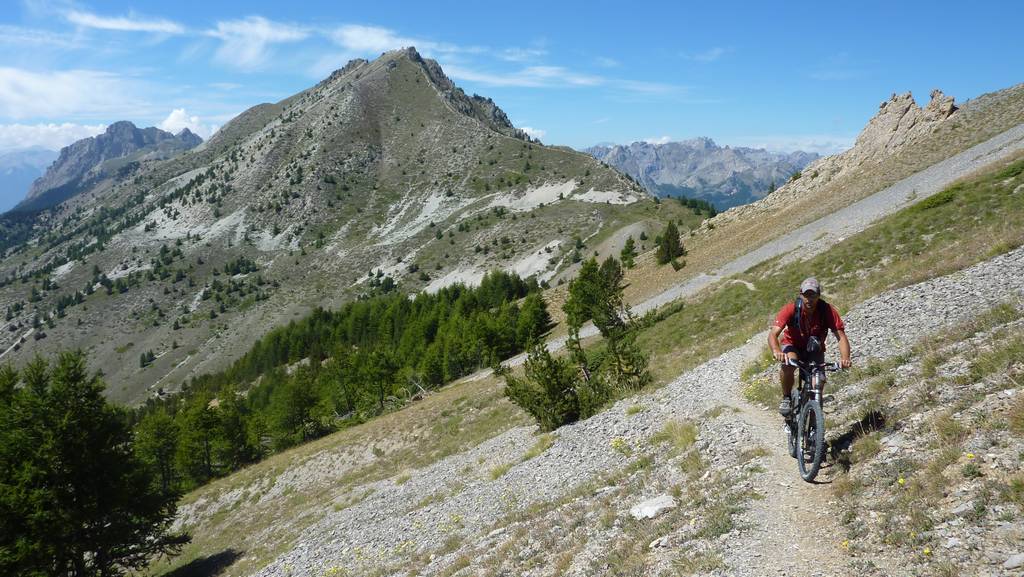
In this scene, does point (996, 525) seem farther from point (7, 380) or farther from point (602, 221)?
point (602, 221)

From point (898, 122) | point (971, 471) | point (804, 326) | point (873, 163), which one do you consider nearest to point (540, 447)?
point (804, 326)

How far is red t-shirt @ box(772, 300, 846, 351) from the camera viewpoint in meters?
8.27

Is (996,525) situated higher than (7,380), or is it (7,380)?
(7,380)

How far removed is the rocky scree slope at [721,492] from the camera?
6090 millimetres

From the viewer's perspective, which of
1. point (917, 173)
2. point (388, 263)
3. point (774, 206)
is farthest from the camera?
point (388, 263)

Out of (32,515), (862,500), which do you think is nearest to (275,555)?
(32,515)

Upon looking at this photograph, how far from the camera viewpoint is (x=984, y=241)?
57.2ft

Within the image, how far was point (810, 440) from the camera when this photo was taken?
835 centimetres

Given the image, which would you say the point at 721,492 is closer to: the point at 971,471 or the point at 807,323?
the point at 807,323

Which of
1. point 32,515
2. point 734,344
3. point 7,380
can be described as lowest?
point 734,344

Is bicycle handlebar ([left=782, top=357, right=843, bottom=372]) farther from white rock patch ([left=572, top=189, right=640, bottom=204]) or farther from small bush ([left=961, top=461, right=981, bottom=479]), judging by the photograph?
white rock patch ([left=572, top=189, right=640, bottom=204])

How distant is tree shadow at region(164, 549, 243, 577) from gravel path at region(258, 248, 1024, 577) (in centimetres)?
692

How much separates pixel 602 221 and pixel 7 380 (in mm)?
141869

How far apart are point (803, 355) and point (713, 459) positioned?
321cm
